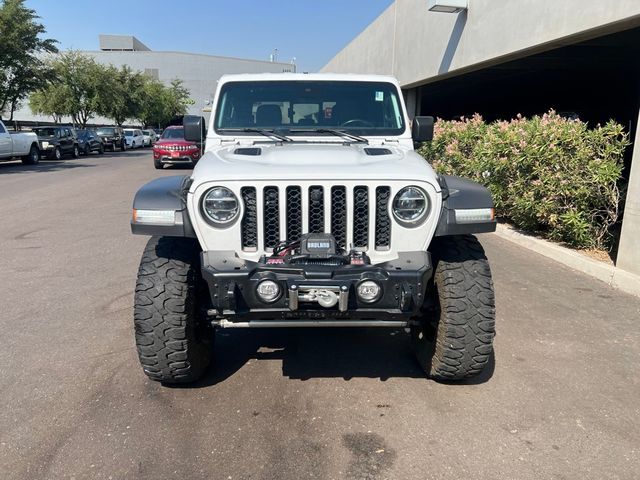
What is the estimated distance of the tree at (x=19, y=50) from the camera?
2109 cm

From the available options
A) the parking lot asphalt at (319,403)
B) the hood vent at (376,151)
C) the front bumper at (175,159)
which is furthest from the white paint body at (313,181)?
the front bumper at (175,159)

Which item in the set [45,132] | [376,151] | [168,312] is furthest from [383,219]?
[45,132]

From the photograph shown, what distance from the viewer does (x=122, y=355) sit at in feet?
12.3

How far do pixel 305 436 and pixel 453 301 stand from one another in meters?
1.17

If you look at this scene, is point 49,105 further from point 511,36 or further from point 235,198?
point 235,198

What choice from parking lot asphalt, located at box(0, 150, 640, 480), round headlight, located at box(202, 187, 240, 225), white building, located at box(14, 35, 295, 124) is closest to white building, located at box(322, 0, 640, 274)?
parking lot asphalt, located at box(0, 150, 640, 480)

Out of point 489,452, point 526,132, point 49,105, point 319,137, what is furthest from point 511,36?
point 49,105

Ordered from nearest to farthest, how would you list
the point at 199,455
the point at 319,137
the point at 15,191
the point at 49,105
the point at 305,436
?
1. the point at 199,455
2. the point at 305,436
3. the point at 319,137
4. the point at 15,191
5. the point at 49,105

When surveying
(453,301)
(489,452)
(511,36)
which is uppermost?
(511,36)

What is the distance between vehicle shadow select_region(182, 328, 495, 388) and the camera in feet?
11.6

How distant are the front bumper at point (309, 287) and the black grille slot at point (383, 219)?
0.24m

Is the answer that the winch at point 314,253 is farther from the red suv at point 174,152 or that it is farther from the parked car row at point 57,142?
the parked car row at point 57,142

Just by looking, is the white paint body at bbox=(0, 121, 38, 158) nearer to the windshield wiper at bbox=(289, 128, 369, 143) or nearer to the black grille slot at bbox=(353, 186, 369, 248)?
the windshield wiper at bbox=(289, 128, 369, 143)

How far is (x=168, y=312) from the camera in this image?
2982mm
